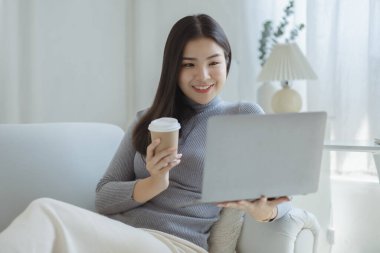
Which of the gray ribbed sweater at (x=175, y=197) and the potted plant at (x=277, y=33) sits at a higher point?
the potted plant at (x=277, y=33)

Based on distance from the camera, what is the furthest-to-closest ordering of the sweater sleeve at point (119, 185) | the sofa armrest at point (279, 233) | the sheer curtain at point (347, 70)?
the sheer curtain at point (347, 70)
the sweater sleeve at point (119, 185)
the sofa armrest at point (279, 233)

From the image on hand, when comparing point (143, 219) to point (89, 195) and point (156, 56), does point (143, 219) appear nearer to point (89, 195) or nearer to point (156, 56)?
point (89, 195)

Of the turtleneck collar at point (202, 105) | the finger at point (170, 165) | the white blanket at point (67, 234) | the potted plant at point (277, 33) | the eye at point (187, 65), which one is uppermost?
the potted plant at point (277, 33)

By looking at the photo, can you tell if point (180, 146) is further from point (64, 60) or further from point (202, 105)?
point (64, 60)

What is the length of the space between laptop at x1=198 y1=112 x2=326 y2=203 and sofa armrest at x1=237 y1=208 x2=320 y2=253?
7.7 inches

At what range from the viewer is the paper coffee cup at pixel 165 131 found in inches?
37.2

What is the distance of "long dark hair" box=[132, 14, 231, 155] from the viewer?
1.25 m

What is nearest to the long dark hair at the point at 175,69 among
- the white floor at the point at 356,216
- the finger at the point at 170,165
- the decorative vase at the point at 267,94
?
the finger at the point at 170,165

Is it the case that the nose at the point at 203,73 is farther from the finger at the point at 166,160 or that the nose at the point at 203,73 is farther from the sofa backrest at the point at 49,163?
the sofa backrest at the point at 49,163

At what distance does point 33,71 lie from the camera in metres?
2.01

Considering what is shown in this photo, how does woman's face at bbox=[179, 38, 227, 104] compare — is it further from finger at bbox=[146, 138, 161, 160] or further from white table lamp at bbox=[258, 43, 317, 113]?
white table lamp at bbox=[258, 43, 317, 113]

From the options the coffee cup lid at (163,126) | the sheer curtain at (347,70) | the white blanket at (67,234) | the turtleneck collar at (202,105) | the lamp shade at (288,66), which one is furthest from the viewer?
the sheer curtain at (347,70)

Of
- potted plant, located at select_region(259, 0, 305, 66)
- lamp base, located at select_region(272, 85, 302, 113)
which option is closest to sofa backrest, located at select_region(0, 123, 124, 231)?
lamp base, located at select_region(272, 85, 302, 113)

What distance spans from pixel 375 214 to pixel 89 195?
1.30 metres
